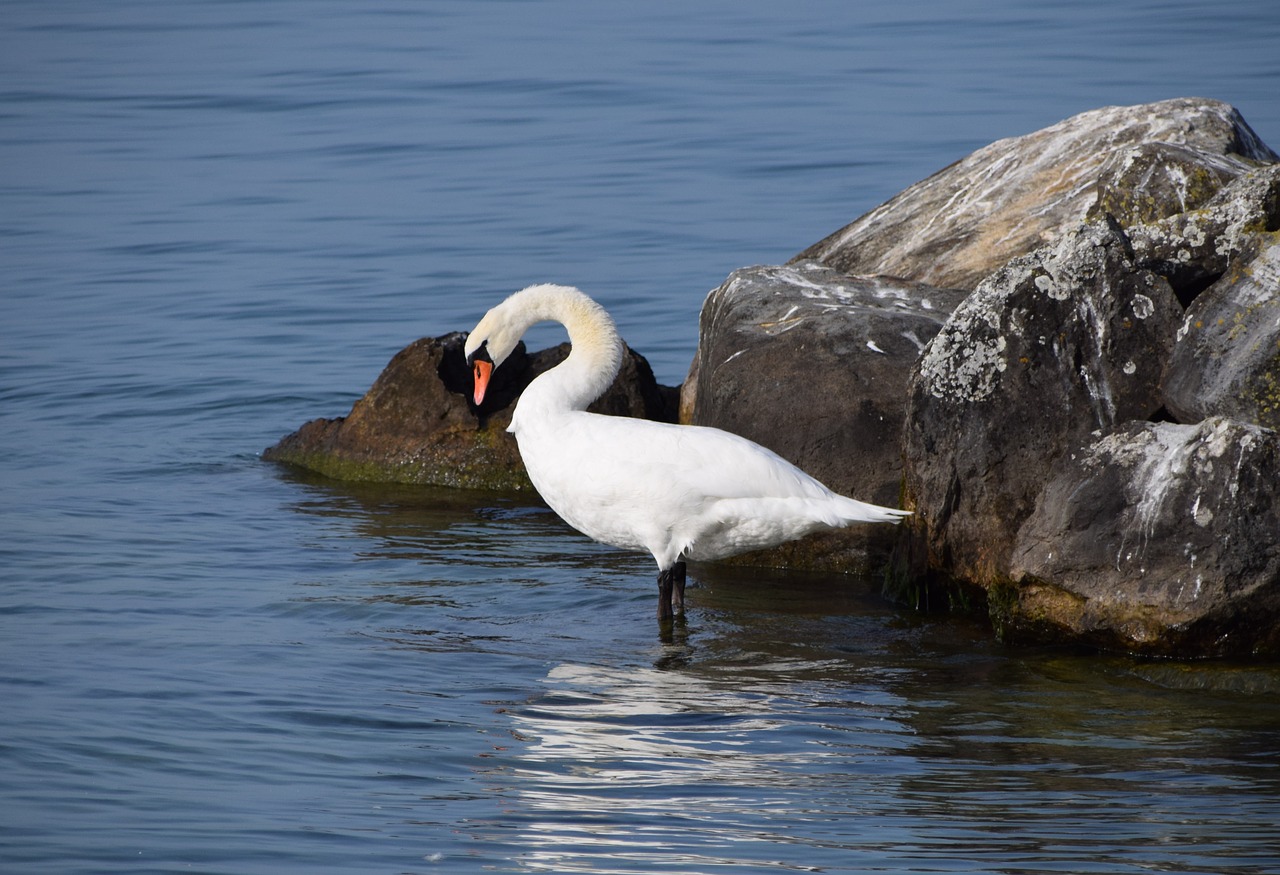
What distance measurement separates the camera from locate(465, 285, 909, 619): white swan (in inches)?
311

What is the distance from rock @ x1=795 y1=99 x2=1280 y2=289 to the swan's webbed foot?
3.27 meters

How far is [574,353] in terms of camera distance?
848 centimetres

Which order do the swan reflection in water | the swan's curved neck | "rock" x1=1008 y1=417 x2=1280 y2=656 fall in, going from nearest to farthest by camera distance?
the swan reflection in water → "rock" x1=1008 y1=417 x2=1280 y2=656 → the swan's curved neck

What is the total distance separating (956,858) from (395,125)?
74.3ft

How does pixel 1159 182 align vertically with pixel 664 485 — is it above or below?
above

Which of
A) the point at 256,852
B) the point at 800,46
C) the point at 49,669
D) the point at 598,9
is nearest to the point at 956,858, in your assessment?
the point at 256,852

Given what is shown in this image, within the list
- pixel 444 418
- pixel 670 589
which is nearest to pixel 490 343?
pixel 670 589

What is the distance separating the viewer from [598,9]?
38406mm

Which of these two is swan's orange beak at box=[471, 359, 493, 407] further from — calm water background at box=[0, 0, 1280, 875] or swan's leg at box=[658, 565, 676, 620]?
swan's leg at box=[658, 565, 676, 620]

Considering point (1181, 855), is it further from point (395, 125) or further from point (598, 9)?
point (598, 9)

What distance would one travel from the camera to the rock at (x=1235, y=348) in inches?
293

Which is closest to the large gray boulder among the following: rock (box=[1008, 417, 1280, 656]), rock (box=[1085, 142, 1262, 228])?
rock (box=[1085, 142, 1262, 228])

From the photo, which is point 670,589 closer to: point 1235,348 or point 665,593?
point 665,593

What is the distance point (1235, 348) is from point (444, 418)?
17.5ft
